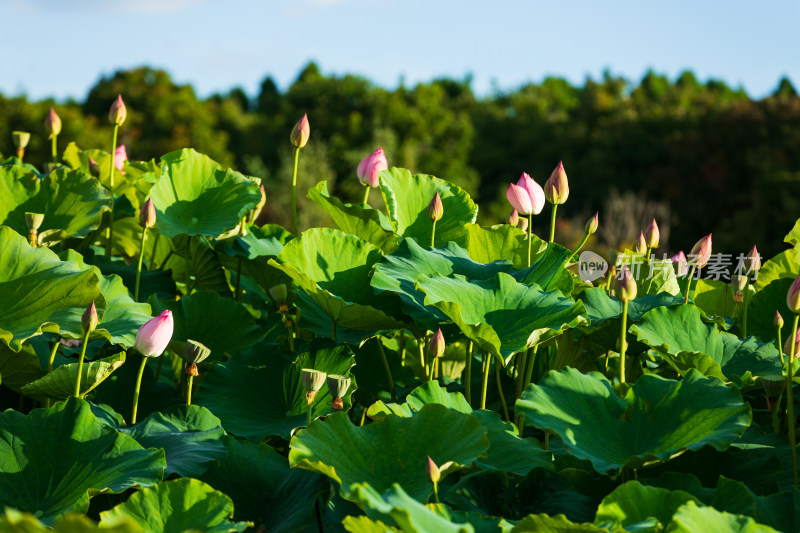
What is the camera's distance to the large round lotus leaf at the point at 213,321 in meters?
1.29

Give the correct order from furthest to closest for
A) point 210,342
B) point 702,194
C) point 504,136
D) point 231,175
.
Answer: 1. point 504,136
2. point 702,194
3. point 231,175
4. point 210,342

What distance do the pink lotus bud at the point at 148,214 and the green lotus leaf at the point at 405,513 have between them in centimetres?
69

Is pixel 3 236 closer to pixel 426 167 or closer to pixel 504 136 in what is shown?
pixel 426 167

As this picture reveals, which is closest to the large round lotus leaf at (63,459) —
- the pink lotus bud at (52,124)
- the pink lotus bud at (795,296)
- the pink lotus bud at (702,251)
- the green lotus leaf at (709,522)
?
the green lotus leaf at (709,522)

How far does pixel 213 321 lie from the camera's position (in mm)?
1305

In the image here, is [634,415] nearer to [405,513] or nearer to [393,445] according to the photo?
[393,445]

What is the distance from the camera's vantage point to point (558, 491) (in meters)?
0.90

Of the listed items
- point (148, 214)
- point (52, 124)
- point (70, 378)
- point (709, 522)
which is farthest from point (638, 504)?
point (52, 124)

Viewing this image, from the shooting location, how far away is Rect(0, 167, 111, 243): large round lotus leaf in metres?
1.42

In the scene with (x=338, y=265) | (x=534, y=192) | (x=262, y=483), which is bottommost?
(x=262, y=483)

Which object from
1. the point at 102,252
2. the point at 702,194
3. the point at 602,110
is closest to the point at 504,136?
the point at 602,110

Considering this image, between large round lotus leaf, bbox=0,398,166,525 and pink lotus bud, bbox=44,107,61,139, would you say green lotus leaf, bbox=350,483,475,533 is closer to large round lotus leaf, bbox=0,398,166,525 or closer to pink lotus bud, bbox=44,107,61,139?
large round lotus leaf, bbox=0,398,166,525

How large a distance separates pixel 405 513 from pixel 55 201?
3.44 ft

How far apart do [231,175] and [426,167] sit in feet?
52.2
